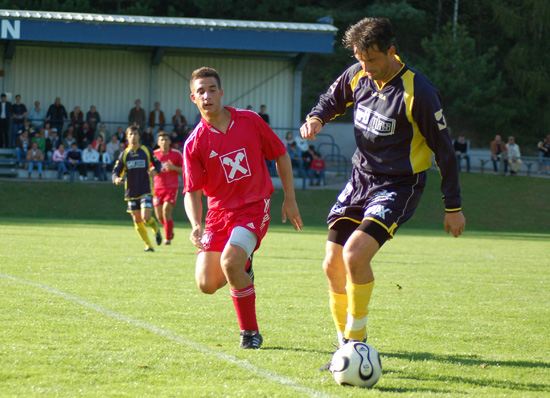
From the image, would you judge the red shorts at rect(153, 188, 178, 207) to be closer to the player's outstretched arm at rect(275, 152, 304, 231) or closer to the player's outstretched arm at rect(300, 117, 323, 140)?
the player's outstretched arm at rect(275, 152, 304, 231)

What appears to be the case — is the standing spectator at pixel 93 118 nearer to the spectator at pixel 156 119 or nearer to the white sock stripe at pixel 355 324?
the spectator at pixel 156 119

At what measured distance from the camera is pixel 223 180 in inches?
224

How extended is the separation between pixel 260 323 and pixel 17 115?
22.3 metres

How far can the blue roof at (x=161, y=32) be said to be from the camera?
2639 centimetres

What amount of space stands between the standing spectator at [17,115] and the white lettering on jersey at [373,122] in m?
23.3

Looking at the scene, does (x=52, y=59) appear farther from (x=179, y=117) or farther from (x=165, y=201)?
(x=165, y=201)

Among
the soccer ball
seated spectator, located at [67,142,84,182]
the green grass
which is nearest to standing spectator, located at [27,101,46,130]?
seated spectator, located at [67,142,84,182]

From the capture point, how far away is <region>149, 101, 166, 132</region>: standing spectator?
91.8ft

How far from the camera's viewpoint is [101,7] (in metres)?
42.5

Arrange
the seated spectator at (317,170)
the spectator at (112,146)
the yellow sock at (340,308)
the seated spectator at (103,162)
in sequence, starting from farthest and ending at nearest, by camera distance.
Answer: the seated spectator at (317,170) → the spectator at (112,146) → the seated spectator at (103,162) → the yellow sock at (340,308)

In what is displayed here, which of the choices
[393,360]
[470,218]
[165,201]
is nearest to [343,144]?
[470,218]

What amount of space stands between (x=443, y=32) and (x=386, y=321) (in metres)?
38.8

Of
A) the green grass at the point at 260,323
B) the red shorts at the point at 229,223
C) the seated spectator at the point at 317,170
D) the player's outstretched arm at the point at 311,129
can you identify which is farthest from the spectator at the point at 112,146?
the player's outstretched arm at the point at 311,129

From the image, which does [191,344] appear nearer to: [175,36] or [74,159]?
[74,159]
